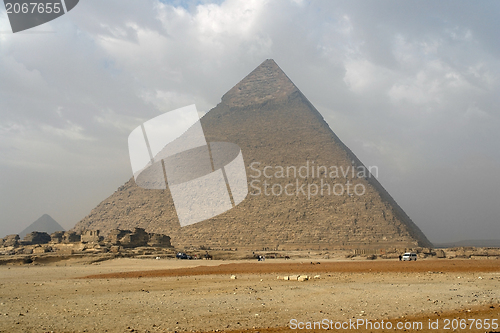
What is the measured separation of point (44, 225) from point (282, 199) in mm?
85441

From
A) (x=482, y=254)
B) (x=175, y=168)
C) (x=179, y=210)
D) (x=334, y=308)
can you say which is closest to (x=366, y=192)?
(x=482, y=254)

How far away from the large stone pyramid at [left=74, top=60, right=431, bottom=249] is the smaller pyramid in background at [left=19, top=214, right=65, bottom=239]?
4890 centimetres

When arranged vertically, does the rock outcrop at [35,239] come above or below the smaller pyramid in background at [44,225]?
below

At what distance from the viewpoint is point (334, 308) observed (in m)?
6.88

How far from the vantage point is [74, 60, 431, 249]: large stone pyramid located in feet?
155

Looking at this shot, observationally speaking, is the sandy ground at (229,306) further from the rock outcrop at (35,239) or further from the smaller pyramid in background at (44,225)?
the smaller pyramid in background at (44,225)

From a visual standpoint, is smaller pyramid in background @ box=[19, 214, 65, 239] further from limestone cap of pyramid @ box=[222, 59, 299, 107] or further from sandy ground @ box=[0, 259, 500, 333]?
sandy ground @ box=[0, 259, 500, 333]

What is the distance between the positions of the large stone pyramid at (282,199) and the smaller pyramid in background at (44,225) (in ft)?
160

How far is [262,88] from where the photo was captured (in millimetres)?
87062

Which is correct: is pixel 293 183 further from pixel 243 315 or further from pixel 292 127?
pixel 243 315

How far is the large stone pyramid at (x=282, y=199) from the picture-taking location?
155 ft

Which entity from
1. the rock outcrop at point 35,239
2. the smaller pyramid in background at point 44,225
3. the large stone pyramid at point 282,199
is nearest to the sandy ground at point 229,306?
the rock outcrop at point 35,239

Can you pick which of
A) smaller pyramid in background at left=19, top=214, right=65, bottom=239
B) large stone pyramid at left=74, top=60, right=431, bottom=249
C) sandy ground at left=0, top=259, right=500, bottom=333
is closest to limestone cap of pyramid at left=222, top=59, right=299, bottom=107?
large stone pyramid at left=74, top=60, right=431, bottom=249

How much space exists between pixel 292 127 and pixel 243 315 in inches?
2640
